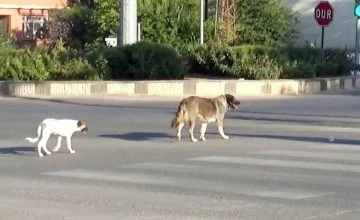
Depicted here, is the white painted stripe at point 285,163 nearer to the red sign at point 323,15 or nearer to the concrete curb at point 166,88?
the concrete curb at point 166,88

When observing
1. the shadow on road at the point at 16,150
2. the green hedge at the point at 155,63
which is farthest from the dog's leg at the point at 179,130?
the green hedge at the point at 155,63

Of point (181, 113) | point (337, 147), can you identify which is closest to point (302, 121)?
point (337, 147)

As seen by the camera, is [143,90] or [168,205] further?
[143,90]

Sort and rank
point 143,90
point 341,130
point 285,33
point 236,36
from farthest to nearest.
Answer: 1. point 285,33
2. point 236,36
3. point 143,90
4. point 341,130

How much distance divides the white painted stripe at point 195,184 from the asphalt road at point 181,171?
12 millimetres

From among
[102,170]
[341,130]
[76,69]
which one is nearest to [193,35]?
[76,69]

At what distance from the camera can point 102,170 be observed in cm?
1460

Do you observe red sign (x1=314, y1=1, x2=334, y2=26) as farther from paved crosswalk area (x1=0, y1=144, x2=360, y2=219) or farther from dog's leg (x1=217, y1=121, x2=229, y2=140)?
paved crosswalk area (x1=0, y1=144, x2=360, y2=219)

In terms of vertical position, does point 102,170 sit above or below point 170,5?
below

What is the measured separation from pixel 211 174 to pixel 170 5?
37590mm

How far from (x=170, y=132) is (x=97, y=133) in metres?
1.38

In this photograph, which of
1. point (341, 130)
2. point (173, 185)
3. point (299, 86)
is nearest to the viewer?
point (173, 185)

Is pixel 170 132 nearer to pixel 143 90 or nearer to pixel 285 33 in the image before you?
pixel 143 90

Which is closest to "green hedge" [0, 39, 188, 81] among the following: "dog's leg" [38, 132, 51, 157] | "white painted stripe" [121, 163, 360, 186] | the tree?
"dog's leg" [38, 132, 51, 157]
